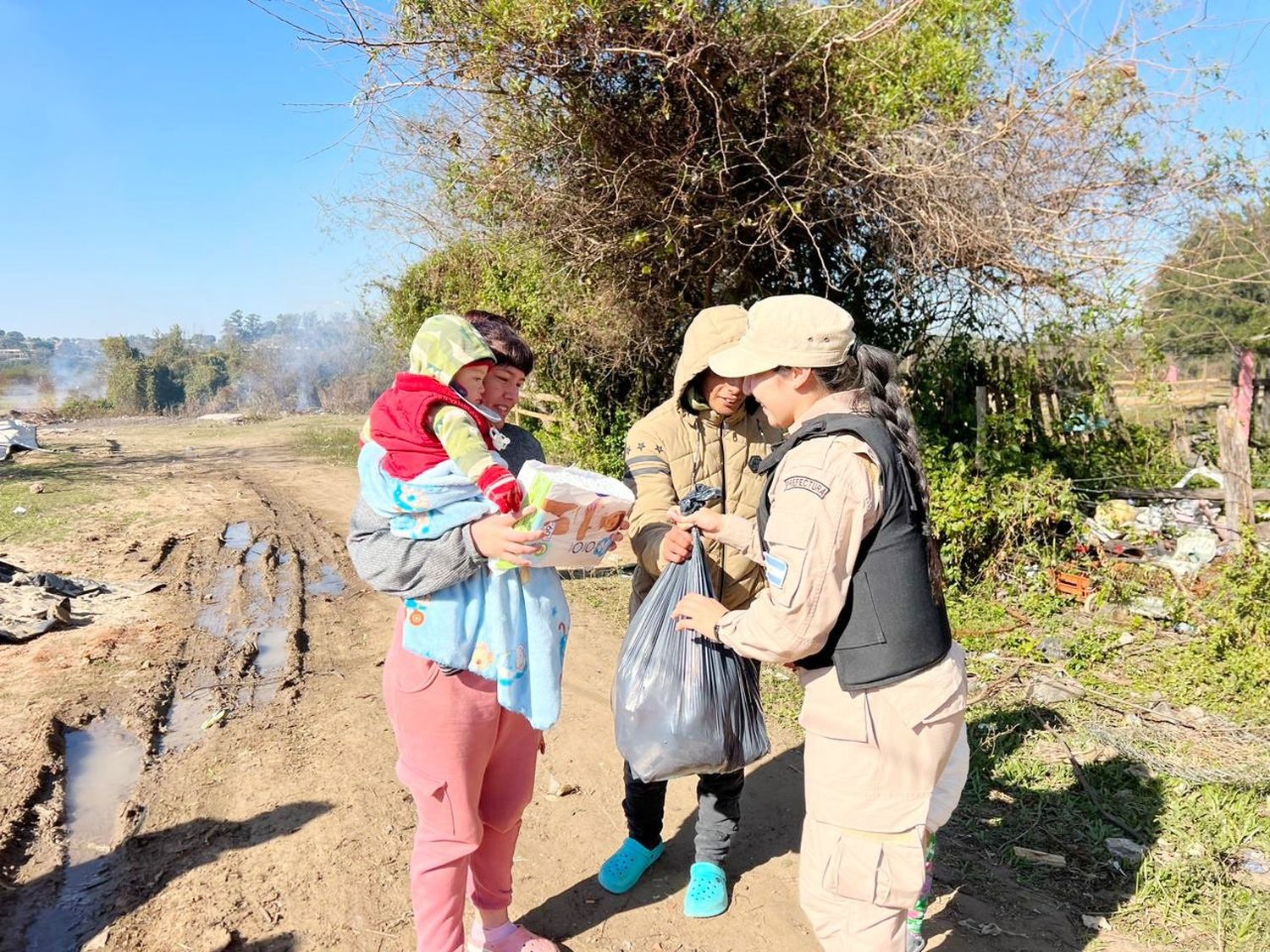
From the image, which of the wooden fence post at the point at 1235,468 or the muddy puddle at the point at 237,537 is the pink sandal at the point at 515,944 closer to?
the wooden fence post at the point at 1235,468

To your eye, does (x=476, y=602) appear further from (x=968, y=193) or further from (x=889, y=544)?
(x=968, y=193)

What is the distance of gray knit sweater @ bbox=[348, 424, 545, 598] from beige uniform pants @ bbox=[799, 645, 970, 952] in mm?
917

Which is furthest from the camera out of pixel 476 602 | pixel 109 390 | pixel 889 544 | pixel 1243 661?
pixel 109 390

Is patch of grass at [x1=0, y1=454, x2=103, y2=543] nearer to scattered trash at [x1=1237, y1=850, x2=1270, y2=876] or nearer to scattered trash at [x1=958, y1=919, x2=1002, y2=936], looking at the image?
scattered trash at [x1=958, y1=919, x2=1002, y2=936]

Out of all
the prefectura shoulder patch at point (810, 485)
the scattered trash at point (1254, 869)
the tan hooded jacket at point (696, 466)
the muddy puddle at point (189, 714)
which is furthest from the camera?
the muddy puddle at point (189, 714)

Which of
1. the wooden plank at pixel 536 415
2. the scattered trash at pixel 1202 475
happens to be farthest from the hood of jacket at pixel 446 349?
the wooden plank at pixel 536 415

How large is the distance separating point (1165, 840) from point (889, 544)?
2354mm

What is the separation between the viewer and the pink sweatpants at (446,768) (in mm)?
2061

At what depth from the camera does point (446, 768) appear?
2.08 meters

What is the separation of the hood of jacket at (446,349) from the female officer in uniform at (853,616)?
607 mm

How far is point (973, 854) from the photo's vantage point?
3.17m

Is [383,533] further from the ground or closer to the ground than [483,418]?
closer to the ground

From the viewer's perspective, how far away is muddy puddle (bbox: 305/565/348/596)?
6797 millimetres

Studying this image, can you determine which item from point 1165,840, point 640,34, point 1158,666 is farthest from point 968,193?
point 1165,840
